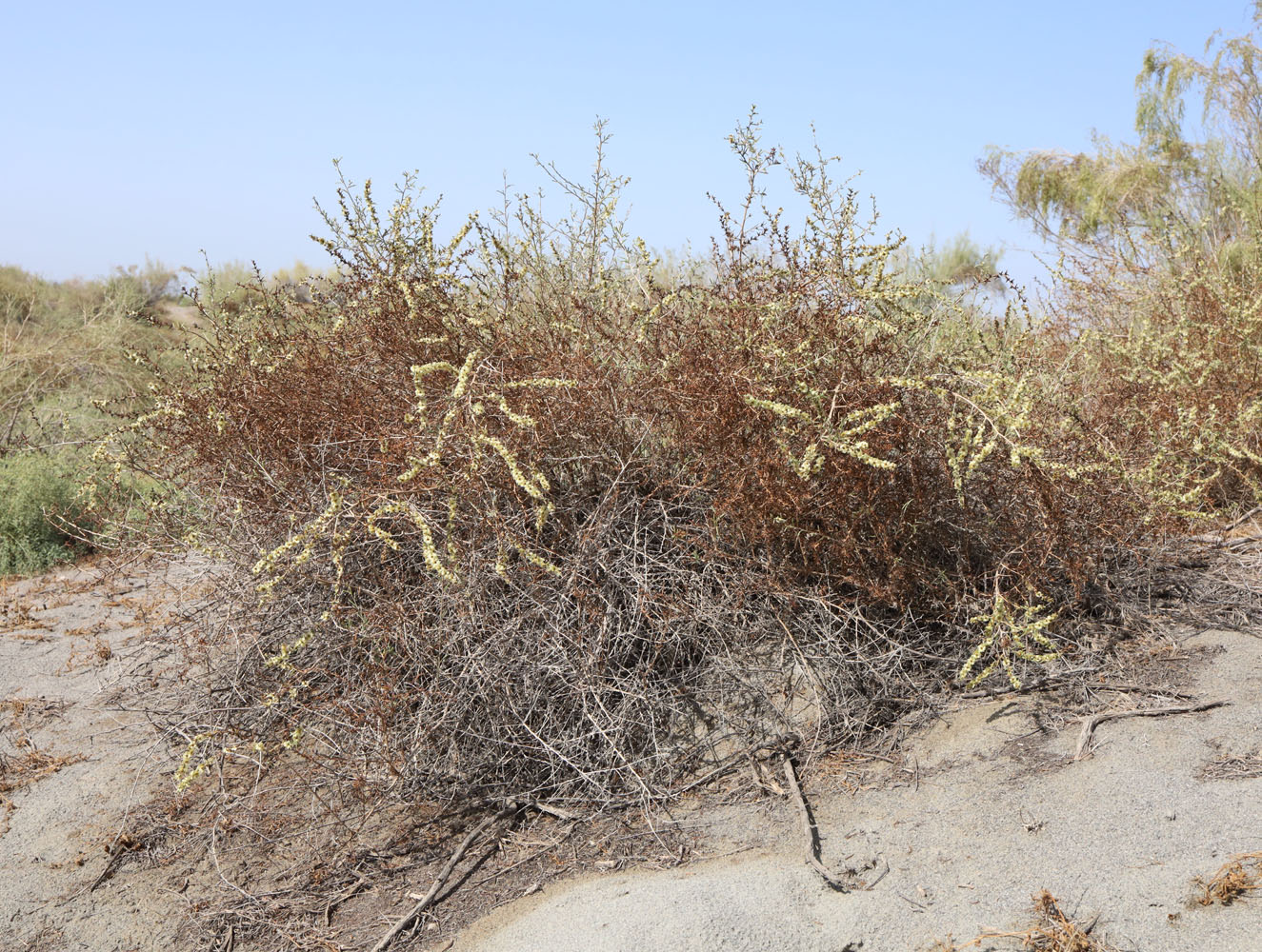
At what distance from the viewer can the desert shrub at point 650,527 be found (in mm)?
3467

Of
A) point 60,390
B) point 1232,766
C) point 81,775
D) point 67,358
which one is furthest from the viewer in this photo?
point 67,358

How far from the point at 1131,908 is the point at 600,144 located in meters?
3.65

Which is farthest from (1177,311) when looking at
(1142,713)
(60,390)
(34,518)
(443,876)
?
(60,390)

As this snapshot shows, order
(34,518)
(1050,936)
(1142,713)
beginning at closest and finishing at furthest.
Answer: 1. (1050,936)
2. (1142,713)
3. (34,518)

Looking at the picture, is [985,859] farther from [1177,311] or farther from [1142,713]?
[1177,311]

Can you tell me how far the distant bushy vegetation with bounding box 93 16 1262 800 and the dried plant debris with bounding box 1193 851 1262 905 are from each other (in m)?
0.88

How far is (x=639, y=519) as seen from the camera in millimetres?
3699

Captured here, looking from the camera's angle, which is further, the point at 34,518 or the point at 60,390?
the point at 60,390

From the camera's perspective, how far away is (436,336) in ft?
12.6

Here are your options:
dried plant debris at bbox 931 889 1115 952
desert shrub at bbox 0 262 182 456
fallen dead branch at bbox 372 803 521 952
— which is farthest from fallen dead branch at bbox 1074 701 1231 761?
desert shrub at bbox 0 262 182 456

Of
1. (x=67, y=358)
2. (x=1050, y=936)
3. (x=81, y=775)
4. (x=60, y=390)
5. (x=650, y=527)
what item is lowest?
(x=1050, y=936)

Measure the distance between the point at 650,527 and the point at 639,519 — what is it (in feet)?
0.20

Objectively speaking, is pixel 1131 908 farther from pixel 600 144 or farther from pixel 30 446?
pixel 30 446

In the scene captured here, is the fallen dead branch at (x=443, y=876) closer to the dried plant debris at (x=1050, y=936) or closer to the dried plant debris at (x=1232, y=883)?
the dried plant debris at (x=1050, y=936)
